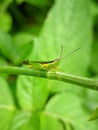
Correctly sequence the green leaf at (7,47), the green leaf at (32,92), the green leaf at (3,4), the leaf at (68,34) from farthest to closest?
the green leaf at (3,4)
the green leaf at (7,47)
the leaf at (68,34)
the green leaf at (32,92)

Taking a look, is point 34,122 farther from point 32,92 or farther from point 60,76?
point 60,76

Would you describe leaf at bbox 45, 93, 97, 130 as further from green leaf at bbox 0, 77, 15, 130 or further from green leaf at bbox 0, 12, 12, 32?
green leaf at bbox 0, 12, 12, 32

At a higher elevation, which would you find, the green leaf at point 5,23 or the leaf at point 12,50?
the green leaf at point 5,23

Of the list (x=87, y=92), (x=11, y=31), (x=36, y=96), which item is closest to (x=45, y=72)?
(x=36, y=96)

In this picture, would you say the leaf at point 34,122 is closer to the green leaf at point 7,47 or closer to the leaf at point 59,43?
the leaf at point 59,43

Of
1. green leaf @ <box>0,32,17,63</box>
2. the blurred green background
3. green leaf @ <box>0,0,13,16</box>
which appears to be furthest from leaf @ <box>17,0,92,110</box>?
green leaf @ <box>0,0,13,16</box>

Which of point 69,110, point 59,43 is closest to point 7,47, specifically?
point 59,43

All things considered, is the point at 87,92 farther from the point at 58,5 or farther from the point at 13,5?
the point at 13,5

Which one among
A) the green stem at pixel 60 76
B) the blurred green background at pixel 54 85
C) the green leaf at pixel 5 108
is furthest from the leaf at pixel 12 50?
the green stem at pixel 60 76
